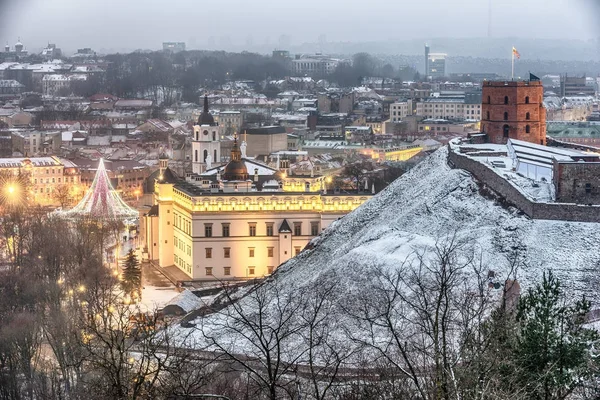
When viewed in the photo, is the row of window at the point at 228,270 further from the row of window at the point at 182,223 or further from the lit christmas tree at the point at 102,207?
the lit christmas tree at the point at 102,207

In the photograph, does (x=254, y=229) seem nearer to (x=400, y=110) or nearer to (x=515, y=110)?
(x=515, y=110)

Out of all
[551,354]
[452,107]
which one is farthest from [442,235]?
[452,107]

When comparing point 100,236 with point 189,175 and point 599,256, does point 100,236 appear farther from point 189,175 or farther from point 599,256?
point 599,256

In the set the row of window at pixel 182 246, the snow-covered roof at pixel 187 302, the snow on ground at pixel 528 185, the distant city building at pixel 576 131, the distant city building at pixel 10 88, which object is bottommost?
the snow-covered roof at pixel 187 302

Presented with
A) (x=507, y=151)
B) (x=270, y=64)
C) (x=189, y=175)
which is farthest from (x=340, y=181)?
(x=270, y=64)

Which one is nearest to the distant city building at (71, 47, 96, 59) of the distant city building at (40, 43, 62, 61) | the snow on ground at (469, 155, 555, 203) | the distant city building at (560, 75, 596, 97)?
the distant city building at (40, 43, 62, 61)

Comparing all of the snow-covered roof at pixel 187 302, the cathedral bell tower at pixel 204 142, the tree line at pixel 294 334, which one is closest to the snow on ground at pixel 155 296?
the tree line at pixel 294 334
